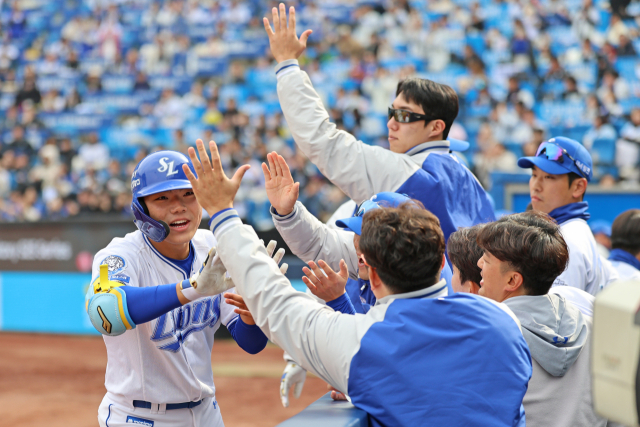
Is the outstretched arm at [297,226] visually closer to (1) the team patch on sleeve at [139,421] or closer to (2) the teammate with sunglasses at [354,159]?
(2) the teammate with sunglasses at [354,159]

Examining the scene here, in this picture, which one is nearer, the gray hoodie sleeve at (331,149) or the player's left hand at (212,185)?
the player's left hand at (212,185)

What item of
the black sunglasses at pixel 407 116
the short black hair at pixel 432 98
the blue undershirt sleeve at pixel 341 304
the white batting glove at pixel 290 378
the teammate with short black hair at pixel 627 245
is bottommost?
the white batting glove at pixel 290 378

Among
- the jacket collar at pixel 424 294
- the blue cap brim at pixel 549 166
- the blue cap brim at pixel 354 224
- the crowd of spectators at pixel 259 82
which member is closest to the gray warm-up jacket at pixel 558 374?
the jacket collar at pixel 424 294

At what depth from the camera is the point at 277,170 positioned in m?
2.88

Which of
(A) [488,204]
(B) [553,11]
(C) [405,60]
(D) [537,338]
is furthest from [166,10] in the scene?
(D) [537,338]

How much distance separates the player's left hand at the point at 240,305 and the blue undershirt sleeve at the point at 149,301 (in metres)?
0.31

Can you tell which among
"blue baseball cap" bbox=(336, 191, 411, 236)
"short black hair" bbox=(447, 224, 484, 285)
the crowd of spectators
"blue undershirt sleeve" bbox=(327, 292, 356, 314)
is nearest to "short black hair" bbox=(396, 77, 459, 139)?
"blue baseball cap" bbox=(336, 191, 411, 236)

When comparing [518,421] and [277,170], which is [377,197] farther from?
[518,421]

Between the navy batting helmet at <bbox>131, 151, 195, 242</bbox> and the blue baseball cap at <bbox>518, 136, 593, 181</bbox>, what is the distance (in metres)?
2.17

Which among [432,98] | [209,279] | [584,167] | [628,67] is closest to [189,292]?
[209,279]

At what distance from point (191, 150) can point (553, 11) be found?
45.3 feet

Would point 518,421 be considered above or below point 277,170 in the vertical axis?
below

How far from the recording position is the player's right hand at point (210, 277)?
7.70 feet

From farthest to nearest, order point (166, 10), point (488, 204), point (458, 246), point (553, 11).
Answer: point (166, 10)
point (553, 11)
point (488, 204)
point (458, 246)
